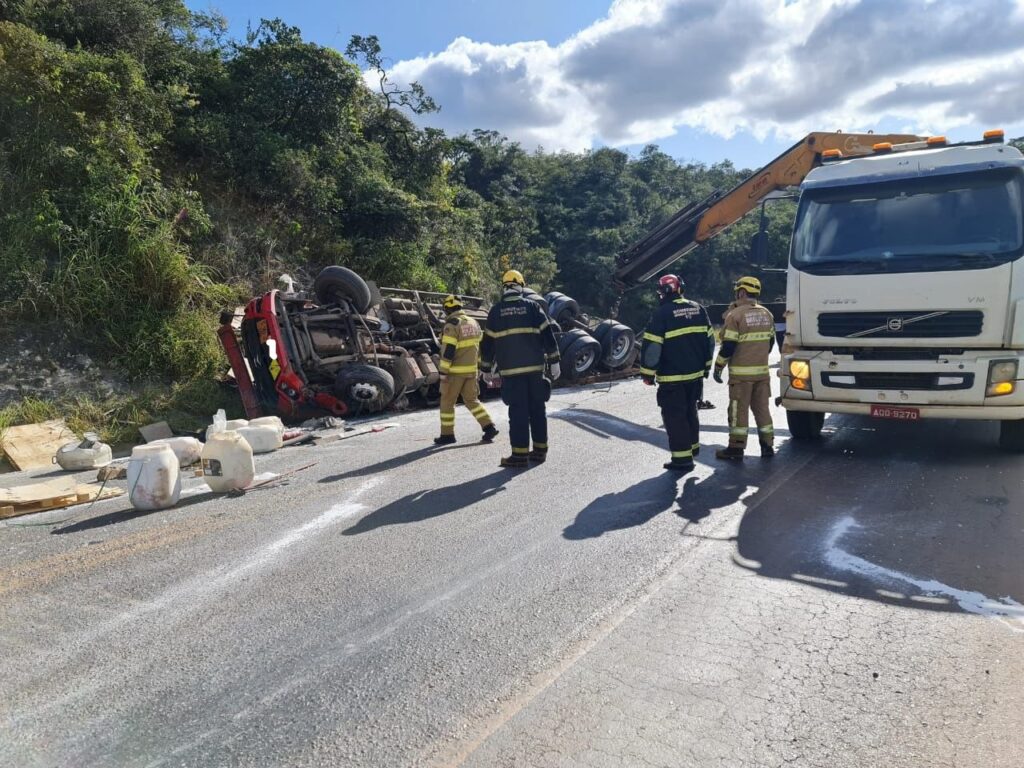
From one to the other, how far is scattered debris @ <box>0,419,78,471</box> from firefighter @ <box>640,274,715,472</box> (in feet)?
20.8

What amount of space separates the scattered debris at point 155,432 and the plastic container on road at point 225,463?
10.5ft

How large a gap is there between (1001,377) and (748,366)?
1.98m

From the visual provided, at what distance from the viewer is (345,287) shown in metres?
10.6

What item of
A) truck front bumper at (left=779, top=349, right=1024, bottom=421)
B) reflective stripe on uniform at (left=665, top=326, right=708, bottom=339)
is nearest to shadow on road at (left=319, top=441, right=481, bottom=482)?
reflective stripe on uniform at (left=665, top=326, right=708, bottom=339)

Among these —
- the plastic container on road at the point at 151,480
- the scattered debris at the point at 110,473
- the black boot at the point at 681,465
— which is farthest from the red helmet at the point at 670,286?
the scattered debris at the point at 110,473

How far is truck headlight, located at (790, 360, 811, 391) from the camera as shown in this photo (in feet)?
22.0

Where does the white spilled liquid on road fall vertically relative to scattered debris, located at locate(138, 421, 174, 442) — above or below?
below

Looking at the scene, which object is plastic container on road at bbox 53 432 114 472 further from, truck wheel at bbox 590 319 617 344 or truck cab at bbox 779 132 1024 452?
truck wheel at bbox 590 319 617 344

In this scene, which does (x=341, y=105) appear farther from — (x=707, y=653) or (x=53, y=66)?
(x=707, y=653)

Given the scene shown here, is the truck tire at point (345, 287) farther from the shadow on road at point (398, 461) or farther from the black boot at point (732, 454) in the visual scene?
the black boot at point (732, 454)

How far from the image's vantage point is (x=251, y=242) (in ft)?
45.0

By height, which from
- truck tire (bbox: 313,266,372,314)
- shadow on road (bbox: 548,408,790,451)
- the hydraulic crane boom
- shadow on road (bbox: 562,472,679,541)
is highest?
the hydraulic crane boom

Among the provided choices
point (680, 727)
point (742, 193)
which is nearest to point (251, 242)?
point (742, 193)

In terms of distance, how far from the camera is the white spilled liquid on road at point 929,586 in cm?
349
